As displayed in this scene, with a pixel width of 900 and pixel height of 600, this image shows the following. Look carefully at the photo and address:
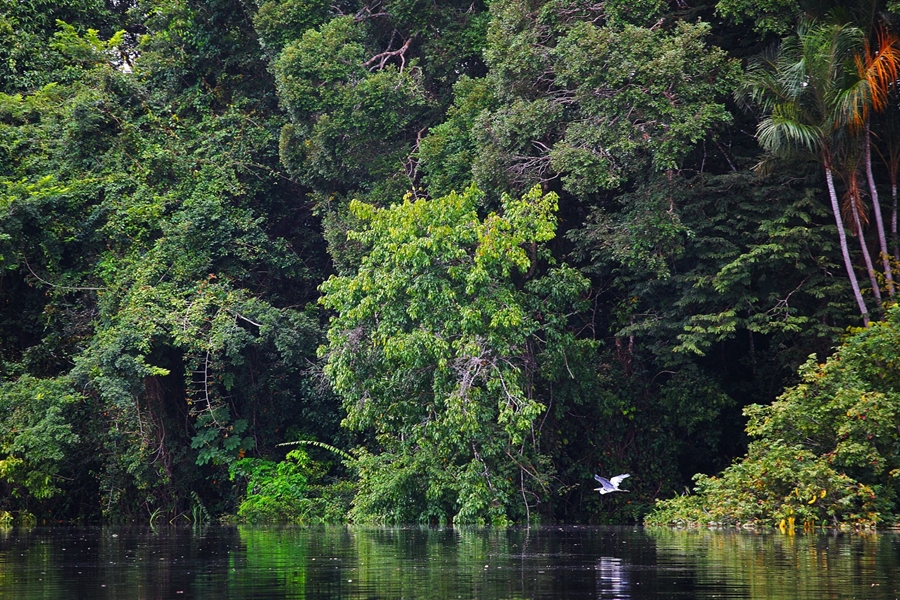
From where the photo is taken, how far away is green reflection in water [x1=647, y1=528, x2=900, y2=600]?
7727mm

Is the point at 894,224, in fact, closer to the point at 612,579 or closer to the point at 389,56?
the point at 389,56

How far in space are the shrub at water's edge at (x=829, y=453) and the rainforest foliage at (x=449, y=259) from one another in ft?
0.20

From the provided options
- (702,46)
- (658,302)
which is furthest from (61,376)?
(702,46)

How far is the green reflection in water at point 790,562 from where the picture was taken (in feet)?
25.3

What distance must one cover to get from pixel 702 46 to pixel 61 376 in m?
14.4

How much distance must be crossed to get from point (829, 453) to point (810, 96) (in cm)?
596

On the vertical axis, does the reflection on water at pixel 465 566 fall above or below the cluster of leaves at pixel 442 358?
below

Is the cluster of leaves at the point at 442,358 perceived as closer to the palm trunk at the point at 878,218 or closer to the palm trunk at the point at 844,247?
the palm trunk at the point at 844,247

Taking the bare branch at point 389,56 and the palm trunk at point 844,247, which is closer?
the palm trunk at point 844,247

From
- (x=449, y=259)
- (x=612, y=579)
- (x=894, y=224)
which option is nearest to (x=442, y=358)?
(x=449, y=259)

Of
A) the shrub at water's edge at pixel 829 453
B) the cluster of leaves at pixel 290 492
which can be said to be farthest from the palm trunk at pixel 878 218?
the cluster of leaves at pixel 290 492

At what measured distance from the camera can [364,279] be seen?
65.9 ft

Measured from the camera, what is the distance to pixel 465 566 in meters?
9.95

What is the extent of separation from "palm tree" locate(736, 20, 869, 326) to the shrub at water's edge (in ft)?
4.49
